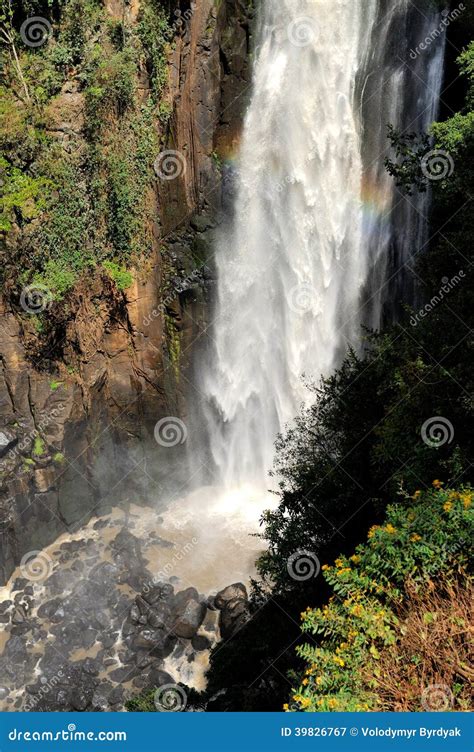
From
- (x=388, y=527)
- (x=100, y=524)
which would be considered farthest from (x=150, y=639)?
(x=388, y=527)

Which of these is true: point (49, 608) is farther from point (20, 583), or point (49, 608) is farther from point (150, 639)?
point (150, 639)

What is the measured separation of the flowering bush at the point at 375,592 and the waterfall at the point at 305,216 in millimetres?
9690

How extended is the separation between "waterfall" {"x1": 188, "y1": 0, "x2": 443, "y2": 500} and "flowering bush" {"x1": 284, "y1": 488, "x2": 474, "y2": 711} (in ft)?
31.8

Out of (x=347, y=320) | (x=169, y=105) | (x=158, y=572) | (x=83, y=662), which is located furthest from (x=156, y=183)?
(x=83, y=662)

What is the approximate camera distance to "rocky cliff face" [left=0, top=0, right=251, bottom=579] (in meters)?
16.6

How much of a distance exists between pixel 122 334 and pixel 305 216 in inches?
251

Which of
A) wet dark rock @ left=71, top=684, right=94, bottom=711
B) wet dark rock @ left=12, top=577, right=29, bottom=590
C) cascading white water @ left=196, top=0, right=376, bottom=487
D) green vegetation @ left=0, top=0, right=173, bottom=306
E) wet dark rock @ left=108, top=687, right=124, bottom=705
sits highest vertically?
green vegetation @ left=0, top=0, right=173, bottom=306

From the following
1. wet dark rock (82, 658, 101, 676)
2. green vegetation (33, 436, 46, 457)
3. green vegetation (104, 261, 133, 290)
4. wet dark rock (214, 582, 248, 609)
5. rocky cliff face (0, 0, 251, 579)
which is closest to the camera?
wet dark rock (82, 658, 101, 676)

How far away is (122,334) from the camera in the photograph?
61.1ft

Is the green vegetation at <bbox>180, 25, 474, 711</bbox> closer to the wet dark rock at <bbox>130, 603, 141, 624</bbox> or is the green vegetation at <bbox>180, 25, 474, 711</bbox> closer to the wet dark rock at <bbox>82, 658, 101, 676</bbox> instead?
the wet dark rock at <bbox>130, 603, 141, 624</bbox>


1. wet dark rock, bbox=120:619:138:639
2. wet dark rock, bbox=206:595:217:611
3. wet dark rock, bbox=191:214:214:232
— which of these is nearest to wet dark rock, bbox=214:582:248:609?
wet dark rock, bbox=206:595:217:611

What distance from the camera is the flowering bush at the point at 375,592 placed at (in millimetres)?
6445

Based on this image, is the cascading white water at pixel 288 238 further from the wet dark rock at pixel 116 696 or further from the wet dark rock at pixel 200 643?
the wet dark rock at pixel 116 696

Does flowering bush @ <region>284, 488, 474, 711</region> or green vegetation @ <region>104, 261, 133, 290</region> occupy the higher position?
green vegetation @ <region>104, 261, 133, 290</region>
